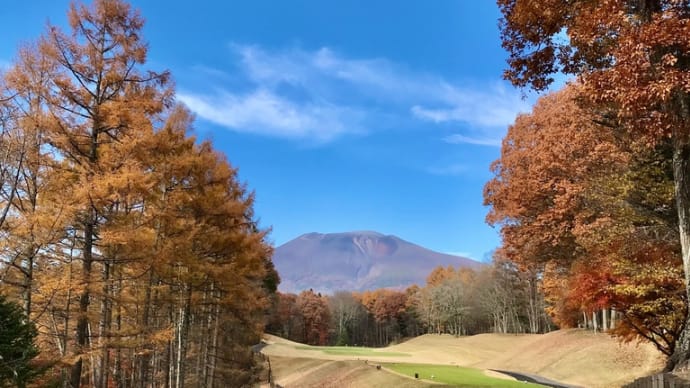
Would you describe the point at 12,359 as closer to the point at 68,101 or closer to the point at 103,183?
the point at 103,183

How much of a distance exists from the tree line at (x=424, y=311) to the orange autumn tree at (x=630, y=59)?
47.7m

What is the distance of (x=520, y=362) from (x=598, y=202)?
19.8 metres

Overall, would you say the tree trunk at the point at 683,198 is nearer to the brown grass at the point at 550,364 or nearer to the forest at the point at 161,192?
the forest at the point at 161,192

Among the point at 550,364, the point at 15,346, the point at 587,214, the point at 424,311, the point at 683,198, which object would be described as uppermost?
the point at 587,214

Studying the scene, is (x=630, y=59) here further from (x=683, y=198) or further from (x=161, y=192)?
(x=161, y=192)

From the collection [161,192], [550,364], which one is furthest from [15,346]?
[550,364]

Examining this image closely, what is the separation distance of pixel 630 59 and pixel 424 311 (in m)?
76.5

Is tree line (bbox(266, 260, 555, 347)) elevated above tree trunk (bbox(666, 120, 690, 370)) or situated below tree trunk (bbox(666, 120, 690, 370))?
below

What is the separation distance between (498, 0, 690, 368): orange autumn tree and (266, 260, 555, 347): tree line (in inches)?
1879

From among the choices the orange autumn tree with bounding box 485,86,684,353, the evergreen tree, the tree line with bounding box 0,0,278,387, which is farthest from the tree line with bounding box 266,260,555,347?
the evergreen tree

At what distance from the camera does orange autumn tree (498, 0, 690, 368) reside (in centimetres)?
546

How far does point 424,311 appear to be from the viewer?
258ft

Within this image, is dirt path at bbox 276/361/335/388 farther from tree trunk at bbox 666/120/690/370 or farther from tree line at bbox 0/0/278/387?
tree trunk at bbox 666/120/690/370

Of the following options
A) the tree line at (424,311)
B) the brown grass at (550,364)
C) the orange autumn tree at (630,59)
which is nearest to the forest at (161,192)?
the orange autumn tree at (630,59)
